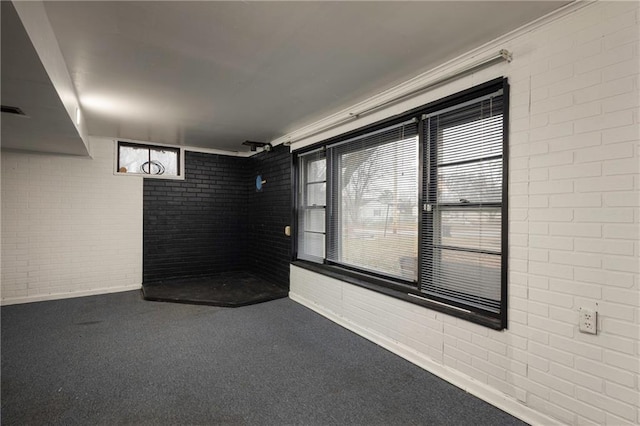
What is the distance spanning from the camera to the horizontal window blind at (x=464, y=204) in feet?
7.39

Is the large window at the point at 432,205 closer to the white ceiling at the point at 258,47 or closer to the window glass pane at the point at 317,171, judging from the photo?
the window glass pane at the point at 317,171

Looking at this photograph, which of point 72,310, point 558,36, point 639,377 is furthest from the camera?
point 72,310

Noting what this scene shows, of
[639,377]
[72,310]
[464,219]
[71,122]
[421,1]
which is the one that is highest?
[421,1]

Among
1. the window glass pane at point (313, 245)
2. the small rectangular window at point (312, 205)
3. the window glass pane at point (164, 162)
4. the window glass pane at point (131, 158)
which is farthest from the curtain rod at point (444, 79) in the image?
the window glass pane at point (131, 158)

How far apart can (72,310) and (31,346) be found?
1.22m

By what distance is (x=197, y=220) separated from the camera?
5.77 metres

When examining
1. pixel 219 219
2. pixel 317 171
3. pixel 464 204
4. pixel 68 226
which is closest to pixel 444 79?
pixel 464 204

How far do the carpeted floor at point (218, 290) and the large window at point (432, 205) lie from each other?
1401mm

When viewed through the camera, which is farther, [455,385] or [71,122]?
[71,122]

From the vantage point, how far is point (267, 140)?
5.21 meters

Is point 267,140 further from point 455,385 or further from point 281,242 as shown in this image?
point 455,385

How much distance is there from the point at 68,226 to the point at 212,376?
3975 millimetres

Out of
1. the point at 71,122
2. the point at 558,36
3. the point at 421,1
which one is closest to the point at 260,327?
the point at 71,122

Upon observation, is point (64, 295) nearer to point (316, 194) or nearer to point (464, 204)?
point (316, 194)
